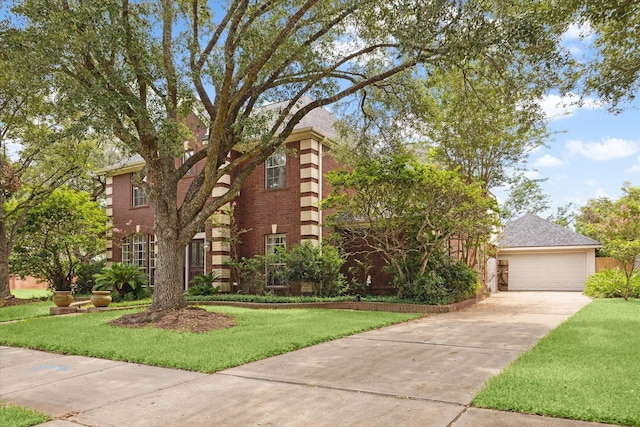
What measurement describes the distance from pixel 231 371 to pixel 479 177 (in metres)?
14.5

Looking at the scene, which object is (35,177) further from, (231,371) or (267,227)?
(231,371)

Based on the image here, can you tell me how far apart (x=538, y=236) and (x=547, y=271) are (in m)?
2.03

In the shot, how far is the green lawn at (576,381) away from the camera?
435cm

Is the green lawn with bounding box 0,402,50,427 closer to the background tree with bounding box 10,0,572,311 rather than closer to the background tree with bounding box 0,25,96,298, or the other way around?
the background tree with bounding box 10,0,572,311

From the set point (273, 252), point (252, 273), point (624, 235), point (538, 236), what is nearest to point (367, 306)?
point (273, 252)

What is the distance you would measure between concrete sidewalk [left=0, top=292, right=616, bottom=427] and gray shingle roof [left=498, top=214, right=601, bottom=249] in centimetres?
1978

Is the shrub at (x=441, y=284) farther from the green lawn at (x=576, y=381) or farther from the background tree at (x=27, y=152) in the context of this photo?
the background tree at (x=27, y=152)

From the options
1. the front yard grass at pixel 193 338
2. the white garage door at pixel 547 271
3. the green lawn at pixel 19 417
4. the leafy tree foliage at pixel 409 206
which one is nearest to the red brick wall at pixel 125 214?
the front yard grass at pixel 193 338

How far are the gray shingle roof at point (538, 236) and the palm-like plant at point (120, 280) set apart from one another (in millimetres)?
17799

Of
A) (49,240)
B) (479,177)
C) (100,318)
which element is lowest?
(100,318)

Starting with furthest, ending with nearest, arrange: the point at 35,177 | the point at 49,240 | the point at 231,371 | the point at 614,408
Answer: the point at 35,177 < the point at 49,240 < the point at 231,371 < the point at 614,408

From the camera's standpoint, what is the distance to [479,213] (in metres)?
14.4

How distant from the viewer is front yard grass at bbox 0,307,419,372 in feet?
23.3

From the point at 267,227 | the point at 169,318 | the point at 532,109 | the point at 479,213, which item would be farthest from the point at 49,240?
the point at 532,109
